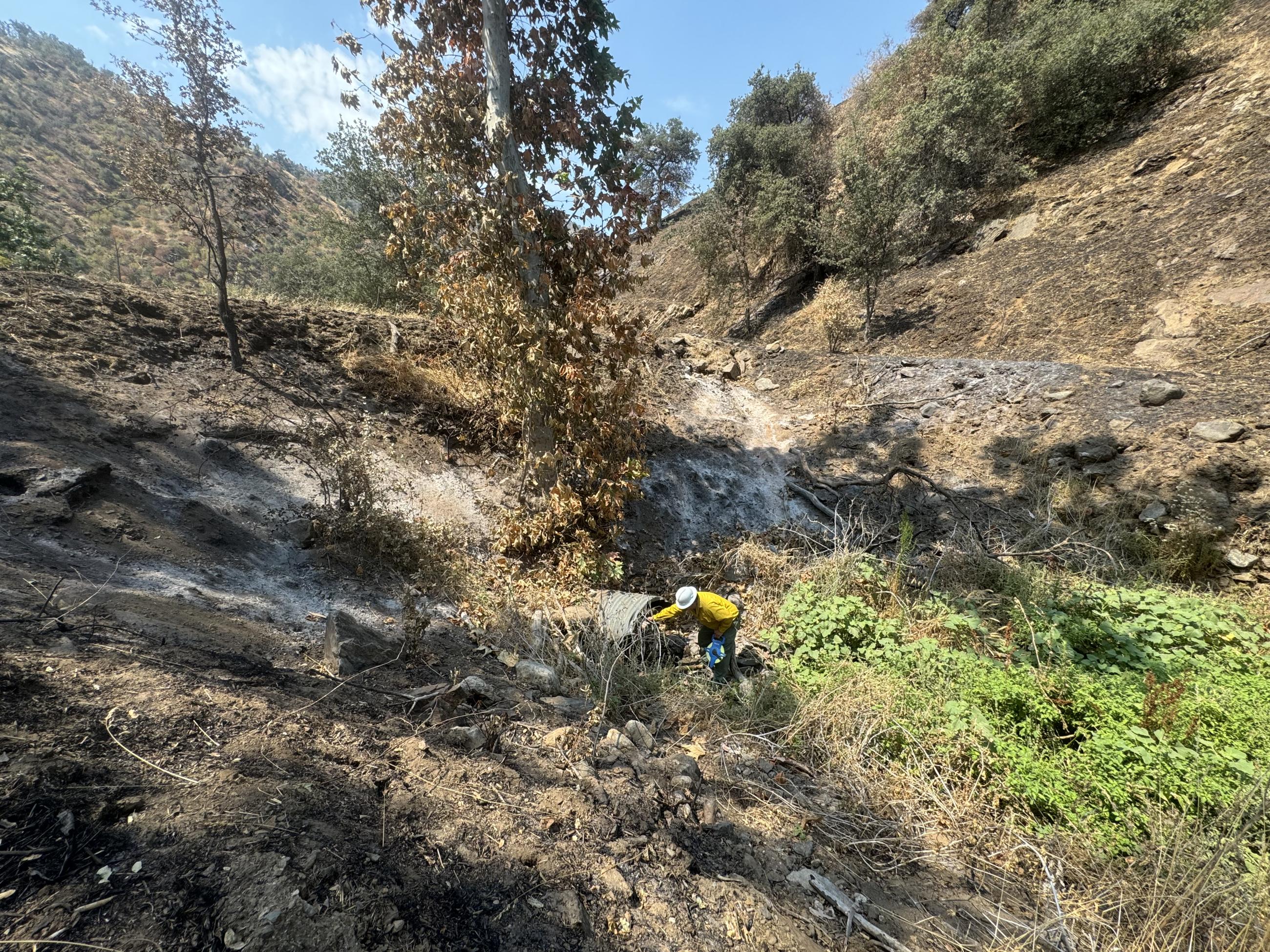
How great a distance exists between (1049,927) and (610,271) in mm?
5381

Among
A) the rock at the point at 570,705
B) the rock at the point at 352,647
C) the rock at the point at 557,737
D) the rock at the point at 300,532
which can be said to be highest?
the rock at the point at 300,532

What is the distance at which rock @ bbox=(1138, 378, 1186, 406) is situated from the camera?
6.14m

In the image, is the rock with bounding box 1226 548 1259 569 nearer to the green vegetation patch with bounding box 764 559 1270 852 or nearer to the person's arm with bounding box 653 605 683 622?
the green vegetation patch with bounding box 764 559 1270 852

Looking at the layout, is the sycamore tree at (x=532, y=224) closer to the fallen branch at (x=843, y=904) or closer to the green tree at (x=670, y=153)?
the fallen branch at (x=843, y=904)

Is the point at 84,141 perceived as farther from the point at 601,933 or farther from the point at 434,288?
the point at 601,933

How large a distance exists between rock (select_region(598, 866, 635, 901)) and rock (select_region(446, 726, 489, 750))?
85cm

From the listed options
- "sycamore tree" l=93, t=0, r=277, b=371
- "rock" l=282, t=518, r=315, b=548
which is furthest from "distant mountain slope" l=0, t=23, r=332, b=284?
"rock" l=282, t=518, r=315, b=548

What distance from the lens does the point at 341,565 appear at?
14.1 feet

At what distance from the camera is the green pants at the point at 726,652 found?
4.24m

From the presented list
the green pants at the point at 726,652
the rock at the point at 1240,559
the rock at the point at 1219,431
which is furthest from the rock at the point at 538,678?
the rock at the point at 1219,431

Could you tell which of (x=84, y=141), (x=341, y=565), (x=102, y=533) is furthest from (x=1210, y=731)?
(x=84, y=141)

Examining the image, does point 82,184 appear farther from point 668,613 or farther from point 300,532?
point 668,613

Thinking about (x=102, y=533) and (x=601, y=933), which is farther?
(x=102, y=533)

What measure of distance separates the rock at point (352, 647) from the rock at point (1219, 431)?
821 cm
